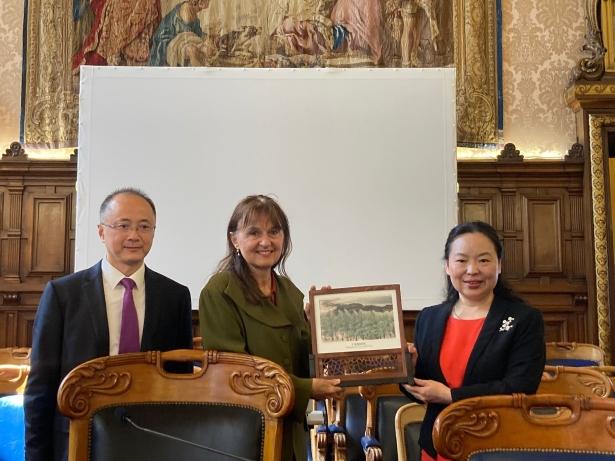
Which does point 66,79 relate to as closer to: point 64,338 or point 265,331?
point 64,338

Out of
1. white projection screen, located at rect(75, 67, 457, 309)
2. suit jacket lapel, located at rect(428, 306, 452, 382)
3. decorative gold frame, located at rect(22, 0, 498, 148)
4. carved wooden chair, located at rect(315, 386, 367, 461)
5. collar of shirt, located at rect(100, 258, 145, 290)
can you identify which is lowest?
carved wooden chair, located at rect(315, 386, 367, 461)

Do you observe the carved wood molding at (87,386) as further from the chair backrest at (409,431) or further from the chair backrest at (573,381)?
the chair backrest at (573,381)

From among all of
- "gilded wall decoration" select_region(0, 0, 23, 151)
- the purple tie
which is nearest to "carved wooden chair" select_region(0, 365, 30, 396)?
the purple tie

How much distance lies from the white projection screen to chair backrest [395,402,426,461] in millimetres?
2594

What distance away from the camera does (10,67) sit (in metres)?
6.21

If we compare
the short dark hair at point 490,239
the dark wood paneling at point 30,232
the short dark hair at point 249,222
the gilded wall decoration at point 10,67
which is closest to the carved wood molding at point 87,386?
the short dark hair at point 249,222

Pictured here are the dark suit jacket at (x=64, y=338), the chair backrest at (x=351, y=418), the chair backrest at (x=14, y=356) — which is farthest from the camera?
the chair backrest at (x=14, y=356)

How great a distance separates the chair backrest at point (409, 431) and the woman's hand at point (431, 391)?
84 centimetres

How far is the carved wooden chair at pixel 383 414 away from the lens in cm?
316

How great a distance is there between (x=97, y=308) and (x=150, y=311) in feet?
0.54

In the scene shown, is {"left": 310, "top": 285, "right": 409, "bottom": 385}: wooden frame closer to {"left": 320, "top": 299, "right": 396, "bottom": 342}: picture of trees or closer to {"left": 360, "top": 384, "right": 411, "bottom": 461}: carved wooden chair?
{"left": 320, "top": 299, "right": 396, "bottom": 342}: picture of trees

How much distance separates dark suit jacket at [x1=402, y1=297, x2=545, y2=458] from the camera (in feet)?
6.43

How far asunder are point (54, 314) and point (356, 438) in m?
1.89

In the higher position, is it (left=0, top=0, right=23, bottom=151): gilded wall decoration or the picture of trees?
(left=0, top=0, right=23, bottom=151): gilded wall decoration
